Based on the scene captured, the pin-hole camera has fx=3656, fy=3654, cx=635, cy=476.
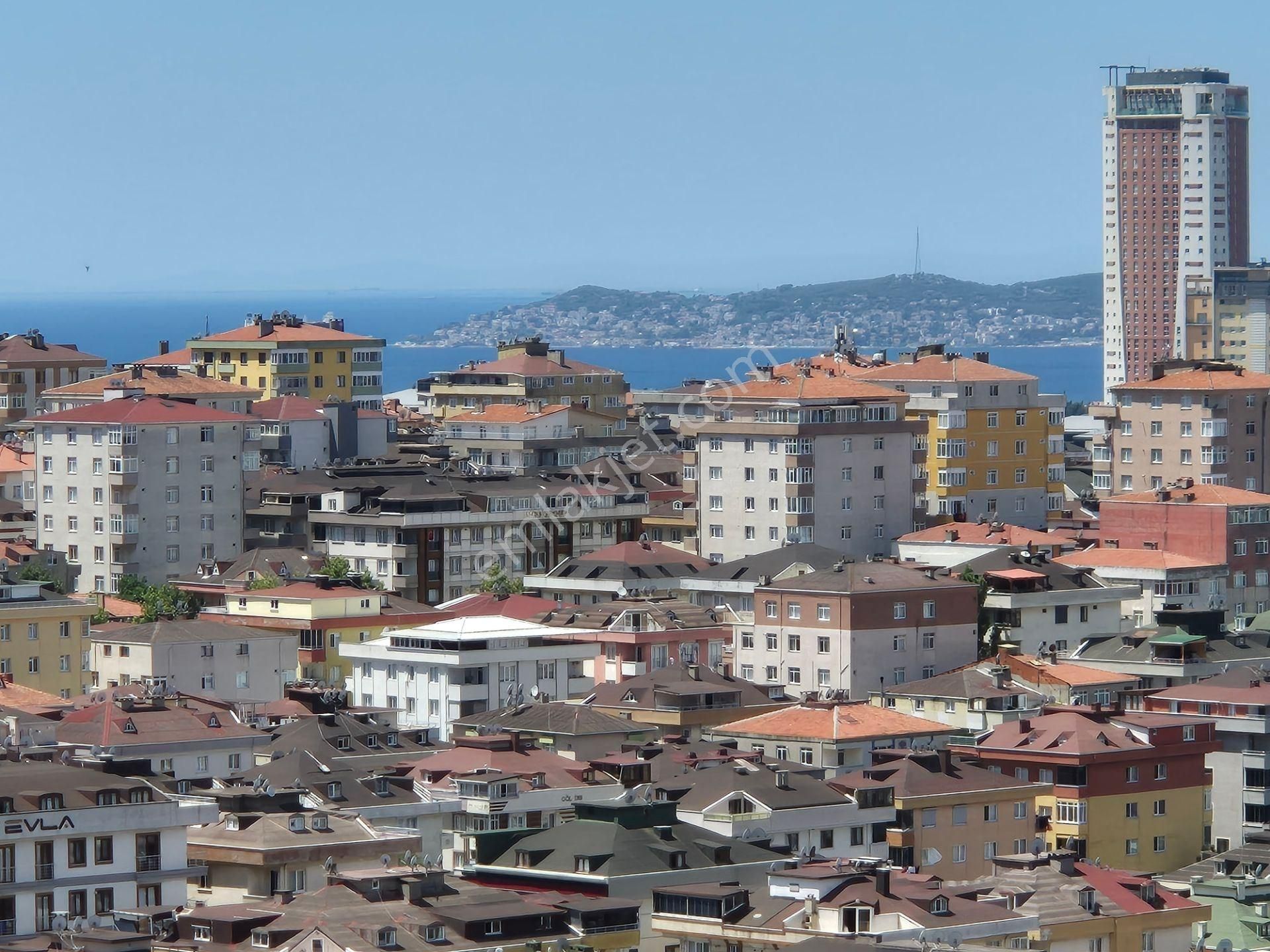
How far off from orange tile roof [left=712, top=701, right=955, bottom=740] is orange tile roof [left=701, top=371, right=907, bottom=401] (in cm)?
3522

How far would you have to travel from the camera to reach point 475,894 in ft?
201

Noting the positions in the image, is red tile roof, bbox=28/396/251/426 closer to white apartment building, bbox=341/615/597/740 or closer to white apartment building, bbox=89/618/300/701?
white apartment building, bbox=89/618/300/701

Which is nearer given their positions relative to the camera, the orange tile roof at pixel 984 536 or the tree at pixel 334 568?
the tree at pixel 334 568

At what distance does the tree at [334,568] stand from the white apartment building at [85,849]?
157 feet

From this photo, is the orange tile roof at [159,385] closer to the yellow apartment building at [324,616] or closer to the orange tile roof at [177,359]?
the orange tile roof at [177,359]

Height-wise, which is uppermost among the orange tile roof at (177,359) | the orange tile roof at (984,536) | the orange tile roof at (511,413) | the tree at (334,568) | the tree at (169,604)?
the orange tile roof at (177,359)

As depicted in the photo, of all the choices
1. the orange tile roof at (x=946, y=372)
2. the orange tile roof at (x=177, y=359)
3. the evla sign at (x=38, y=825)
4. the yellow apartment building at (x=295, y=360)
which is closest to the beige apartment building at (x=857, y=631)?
the orange tile roof at (x=946, y=372)

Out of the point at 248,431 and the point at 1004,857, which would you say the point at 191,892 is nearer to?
the point at 1004,857

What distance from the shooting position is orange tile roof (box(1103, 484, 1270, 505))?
123312 millimetres

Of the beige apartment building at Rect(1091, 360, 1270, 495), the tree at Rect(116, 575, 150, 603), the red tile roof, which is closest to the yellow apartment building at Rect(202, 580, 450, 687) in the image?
the tree at Rect(116, 575, 150, 603)

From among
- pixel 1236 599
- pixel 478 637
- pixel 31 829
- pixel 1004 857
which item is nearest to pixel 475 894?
pixel 31 829

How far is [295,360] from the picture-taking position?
166 metres

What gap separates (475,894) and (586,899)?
320cm

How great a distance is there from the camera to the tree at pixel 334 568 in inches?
4518
